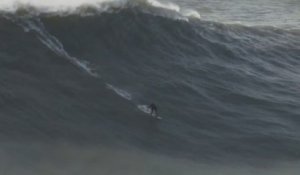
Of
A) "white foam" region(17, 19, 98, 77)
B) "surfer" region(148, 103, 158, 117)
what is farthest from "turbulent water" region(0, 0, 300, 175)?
"surfer" region(148, 103, 158, 117)

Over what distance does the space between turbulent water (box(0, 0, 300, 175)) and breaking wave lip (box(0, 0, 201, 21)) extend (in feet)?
0.14

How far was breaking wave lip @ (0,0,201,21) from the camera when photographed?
15649mm

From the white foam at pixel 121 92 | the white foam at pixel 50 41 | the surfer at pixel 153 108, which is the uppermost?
the white foam at pixel 50 41

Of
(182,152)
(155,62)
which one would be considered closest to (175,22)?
(155,62)

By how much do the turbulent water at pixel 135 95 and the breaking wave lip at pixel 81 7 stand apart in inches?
1.6

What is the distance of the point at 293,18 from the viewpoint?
89.8 feet

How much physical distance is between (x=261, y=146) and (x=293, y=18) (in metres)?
15.3

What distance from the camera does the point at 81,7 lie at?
17109mm

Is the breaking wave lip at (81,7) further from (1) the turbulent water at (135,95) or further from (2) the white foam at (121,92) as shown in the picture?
(2) the white foam at (121,92)

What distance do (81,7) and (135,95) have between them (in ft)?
14.1

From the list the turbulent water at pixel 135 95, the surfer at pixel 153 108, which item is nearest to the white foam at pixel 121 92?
the turbulent water at pixel 135 95

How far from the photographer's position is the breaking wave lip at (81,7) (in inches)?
616

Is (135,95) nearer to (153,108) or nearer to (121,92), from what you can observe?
(121,92)

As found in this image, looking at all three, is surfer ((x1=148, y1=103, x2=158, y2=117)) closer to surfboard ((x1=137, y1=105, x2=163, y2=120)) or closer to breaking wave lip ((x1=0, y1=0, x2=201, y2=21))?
surfboard ((x1=137, y1=105, x2=163, y2=120))
